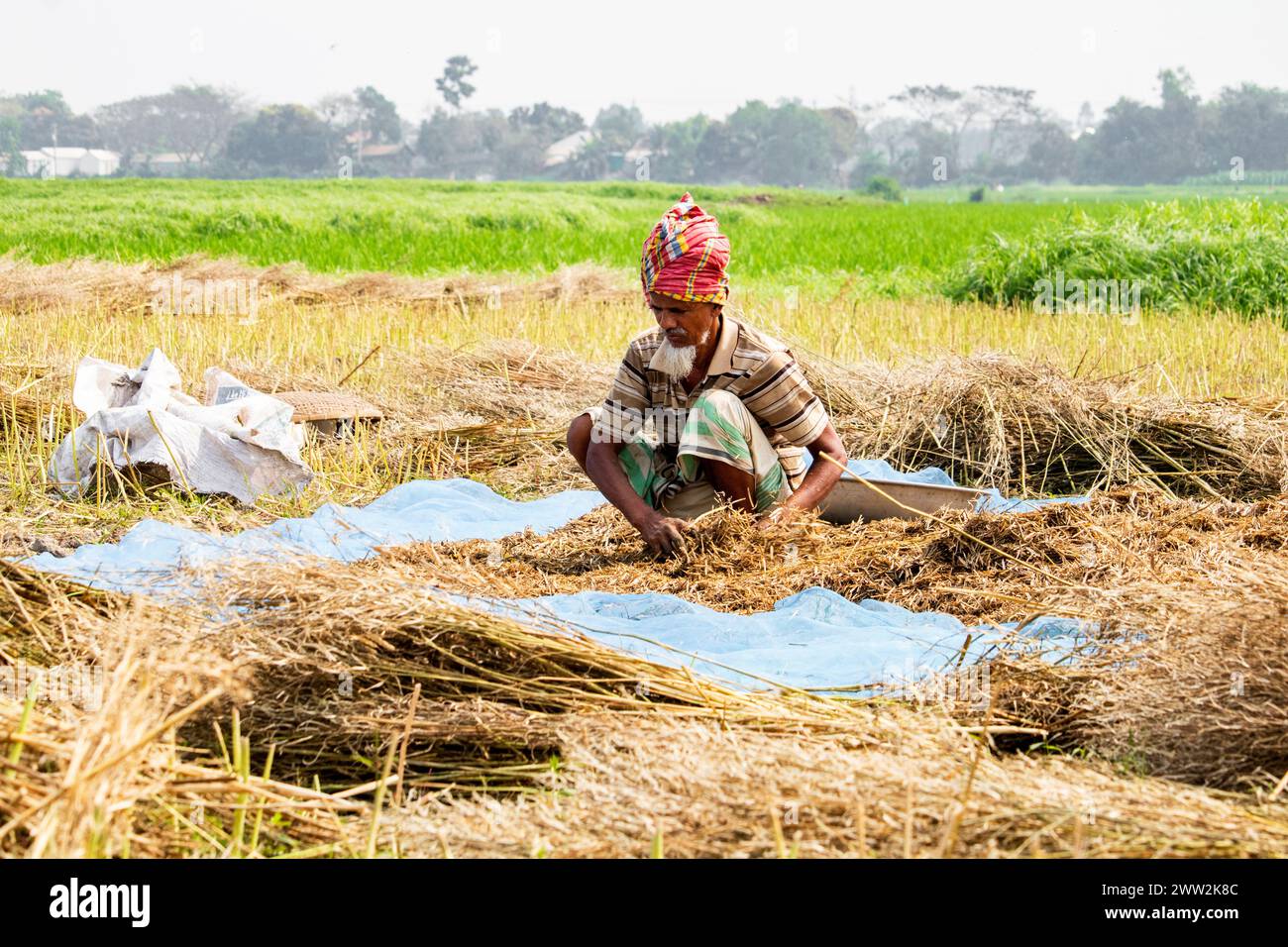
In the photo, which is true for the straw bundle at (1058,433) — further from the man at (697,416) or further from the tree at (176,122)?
the tree at (176,122)

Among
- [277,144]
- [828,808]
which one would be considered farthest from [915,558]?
[277,144]

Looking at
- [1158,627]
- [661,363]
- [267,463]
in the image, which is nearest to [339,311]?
[267,463]

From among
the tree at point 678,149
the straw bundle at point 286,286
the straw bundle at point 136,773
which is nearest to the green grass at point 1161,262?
the straw bundle at point 286,286

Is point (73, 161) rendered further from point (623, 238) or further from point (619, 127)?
point (623, 238)

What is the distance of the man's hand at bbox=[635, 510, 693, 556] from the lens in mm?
3539

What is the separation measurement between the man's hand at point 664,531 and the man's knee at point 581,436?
0.39m

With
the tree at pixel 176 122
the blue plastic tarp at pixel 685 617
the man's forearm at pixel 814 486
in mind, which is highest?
the tree at pixel 176 122

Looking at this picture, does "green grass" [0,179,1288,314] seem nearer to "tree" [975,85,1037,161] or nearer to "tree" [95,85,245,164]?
"tree" [95,85,245,164]

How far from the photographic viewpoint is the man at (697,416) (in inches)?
140

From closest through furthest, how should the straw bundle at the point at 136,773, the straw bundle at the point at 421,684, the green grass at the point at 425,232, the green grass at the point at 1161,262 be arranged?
the straw bundle at the point at 136,773 → the straw bundle at the point at 421,684 → the green grass at the point at 1161,262 → the green grass at the point at 425,232

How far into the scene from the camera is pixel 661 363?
3.71 m

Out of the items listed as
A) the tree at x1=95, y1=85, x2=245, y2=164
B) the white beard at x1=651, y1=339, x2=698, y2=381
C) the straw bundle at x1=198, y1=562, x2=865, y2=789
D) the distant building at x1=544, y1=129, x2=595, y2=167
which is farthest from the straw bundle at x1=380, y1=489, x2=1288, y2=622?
the distant building at x1=544, y1=129, x2=595, y2=167

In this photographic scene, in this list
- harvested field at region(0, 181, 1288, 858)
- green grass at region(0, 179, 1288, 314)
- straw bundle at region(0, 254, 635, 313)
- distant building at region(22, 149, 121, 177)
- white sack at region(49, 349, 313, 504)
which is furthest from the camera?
distant building at region(22, 149, 121, 177)
